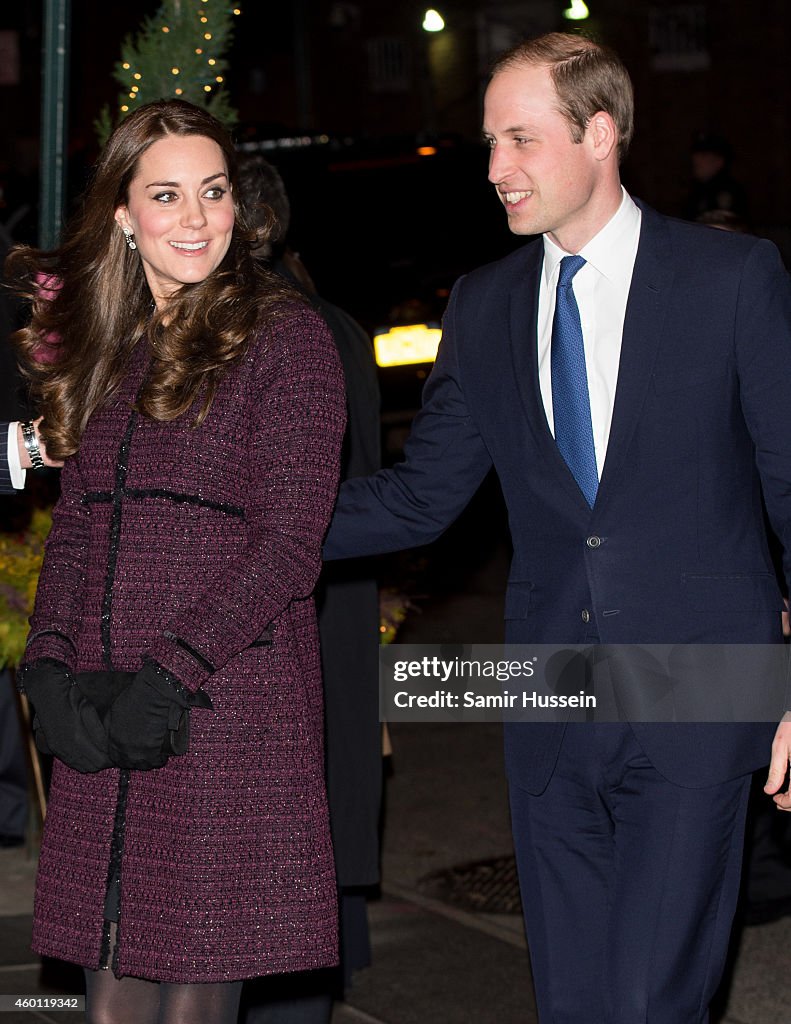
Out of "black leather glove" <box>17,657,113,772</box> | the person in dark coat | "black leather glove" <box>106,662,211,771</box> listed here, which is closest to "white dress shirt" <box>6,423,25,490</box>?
"black leather glove" <box>17,657,113,772</box>

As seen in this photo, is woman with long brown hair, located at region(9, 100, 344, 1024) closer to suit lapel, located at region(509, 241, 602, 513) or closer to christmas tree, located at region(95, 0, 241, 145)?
suit lapel, located at region(509, 241, 602, 513)

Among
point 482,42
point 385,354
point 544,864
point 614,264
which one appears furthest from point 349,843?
point 482,42

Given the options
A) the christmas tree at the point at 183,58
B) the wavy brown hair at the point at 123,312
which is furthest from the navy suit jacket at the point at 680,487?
the christmas tree at the point at 183,58

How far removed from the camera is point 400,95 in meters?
30.8

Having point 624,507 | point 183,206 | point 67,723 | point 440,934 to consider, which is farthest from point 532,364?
point 440,934

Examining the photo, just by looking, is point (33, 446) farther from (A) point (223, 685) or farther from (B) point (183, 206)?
(A) point (223, 685)

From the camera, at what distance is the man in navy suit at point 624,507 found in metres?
3.20

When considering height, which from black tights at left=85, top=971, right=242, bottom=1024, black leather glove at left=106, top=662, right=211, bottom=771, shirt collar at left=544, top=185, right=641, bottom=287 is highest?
shirt collar at left=544, top=185, right=641, bottom=287

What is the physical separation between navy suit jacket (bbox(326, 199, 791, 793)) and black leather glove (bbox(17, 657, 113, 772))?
2.96 ft

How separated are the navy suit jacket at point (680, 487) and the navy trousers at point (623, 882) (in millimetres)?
64

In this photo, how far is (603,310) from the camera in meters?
3.35

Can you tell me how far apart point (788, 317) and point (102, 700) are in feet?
5.01

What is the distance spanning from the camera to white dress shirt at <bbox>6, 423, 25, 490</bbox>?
3.68 metres

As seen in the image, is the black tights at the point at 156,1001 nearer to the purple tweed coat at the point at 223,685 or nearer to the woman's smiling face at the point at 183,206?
the purple tweed coat at the point at 223,685
